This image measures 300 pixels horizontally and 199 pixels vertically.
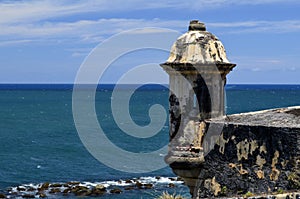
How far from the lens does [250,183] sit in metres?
8.97

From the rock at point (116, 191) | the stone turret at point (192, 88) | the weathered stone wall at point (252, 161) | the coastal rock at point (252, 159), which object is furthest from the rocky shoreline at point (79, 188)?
the weathered stone wall at point (252, 161)

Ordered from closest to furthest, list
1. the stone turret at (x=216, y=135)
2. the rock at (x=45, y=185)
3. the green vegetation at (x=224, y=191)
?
the stone turret at (x=216, y=135) → the green vegetation at (x=224, y=191) → the rock at (x=45, y=185)

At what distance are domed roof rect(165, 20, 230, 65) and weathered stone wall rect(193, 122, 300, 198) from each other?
161cm

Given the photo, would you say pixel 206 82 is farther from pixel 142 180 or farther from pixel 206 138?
pixel 142 180

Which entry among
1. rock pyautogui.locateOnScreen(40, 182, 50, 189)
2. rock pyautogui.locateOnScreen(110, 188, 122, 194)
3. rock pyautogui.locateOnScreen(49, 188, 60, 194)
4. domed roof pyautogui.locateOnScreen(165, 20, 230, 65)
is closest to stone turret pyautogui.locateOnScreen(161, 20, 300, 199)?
domed roof pyautogui.locateOnScreen(165, 20, 230, 65)

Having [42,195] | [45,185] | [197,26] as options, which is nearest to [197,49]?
[197,26]

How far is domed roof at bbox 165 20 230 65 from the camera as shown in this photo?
1049cm

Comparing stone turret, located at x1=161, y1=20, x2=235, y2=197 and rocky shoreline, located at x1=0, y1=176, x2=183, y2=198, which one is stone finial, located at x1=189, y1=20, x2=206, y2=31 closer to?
stone turret, located at x1=161, y1=20, x2=235, y2=197

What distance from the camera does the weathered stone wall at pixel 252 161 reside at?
8445 millimetres

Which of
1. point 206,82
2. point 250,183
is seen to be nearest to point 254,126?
point 250,183

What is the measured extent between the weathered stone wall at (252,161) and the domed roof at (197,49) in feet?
5.28

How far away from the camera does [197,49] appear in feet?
34.7

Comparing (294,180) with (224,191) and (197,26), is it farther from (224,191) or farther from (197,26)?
(197,26)

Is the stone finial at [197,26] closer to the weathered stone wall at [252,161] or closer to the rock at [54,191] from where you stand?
the weathered stone wall at [252,161]
